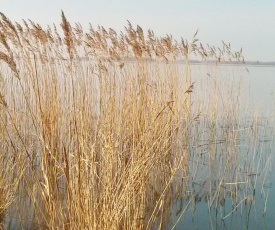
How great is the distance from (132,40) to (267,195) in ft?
6.98

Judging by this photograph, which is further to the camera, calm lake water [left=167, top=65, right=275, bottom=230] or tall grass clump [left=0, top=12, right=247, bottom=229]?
calm lake water [left=167, top=65, right=275, bottom=230]

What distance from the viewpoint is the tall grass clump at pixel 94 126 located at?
1.69 m

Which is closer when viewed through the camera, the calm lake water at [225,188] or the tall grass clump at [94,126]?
the tall grass clump at [94,126]

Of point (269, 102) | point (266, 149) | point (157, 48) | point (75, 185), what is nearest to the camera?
point (75, 185)

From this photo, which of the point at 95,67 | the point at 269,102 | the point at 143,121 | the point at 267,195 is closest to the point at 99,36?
the point at 95,67

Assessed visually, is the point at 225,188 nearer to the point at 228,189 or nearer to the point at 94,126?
the point at 228,189

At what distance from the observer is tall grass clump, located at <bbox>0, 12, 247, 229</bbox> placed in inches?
66.5

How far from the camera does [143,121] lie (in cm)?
279

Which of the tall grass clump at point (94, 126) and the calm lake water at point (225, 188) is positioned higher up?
the tall grass clump at point (94, 126)

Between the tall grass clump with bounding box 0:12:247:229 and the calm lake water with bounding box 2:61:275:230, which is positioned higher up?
the tall grass clump with bounding box 0:12:247:229

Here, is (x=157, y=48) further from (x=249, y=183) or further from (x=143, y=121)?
(x=249, y=183)

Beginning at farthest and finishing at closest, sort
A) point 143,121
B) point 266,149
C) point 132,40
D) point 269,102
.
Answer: point 269,102
point 266,149
point 132,40
point 143,121

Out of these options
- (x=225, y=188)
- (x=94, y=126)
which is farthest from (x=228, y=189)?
(x=94, y=126)

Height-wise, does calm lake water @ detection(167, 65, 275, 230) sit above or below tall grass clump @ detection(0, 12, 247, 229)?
below
